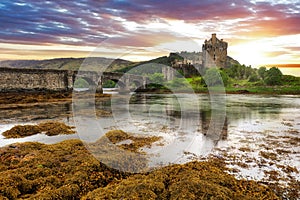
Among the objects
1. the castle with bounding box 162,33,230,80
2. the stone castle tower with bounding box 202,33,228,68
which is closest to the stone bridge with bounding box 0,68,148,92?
the castle with bounding box 162,33,230,80

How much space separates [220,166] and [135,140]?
615 cm

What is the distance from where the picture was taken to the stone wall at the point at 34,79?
151 feet

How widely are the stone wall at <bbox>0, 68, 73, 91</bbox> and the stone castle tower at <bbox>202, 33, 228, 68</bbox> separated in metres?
91.0

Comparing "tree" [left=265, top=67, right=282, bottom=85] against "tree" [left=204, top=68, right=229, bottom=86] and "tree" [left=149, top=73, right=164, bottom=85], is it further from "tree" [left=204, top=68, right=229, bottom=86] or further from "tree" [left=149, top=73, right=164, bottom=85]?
"tree" [left=149, top=73, right=164, bottom=85]

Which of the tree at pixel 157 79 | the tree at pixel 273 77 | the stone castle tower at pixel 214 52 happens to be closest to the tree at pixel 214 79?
the tree at pixel 273 77

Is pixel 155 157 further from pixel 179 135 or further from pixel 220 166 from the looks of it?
pixel 179 135

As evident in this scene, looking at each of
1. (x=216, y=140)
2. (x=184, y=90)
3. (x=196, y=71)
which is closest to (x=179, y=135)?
(x=216, y=140)

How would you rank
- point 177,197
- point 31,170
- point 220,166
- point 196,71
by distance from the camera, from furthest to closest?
1. point 196,71
2. point 220,166
3. point 31,170
4. point 177,197

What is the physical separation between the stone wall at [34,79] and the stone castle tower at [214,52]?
9105 cm

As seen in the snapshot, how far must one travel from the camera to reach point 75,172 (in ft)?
26.4

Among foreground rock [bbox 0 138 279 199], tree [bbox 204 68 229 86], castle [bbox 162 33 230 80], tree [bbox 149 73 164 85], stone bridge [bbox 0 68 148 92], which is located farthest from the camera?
castle [bbox 162 33 230 80]

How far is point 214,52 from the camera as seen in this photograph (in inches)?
5118

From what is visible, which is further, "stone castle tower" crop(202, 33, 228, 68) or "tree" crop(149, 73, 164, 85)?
"stone castle tower" crop(202, 33, 228, 68)

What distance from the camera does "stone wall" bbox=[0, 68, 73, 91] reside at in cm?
4602
